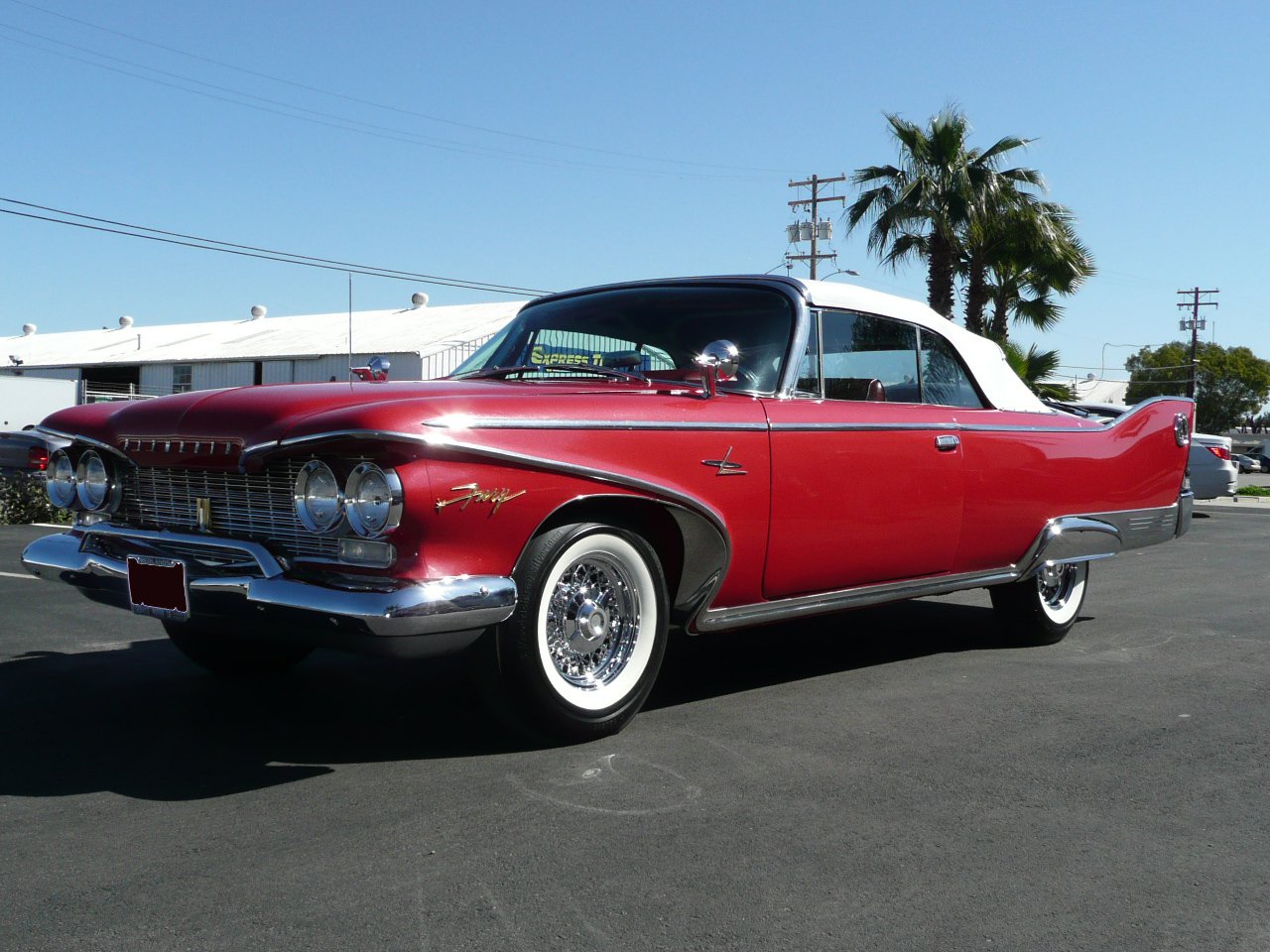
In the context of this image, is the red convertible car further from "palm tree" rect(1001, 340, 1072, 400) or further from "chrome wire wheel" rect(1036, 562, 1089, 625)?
"palm tree" rect(1001, 340, 1072, 400)

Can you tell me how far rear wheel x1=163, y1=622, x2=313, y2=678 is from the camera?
504cm

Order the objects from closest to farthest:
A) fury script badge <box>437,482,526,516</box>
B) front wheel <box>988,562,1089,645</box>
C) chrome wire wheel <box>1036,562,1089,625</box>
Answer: fury script badge <box>437,482,526,516</box> < front wheel <box>988,562,1089,645</box> < chrome wire wheel <box>1036,562,1089,625</box>

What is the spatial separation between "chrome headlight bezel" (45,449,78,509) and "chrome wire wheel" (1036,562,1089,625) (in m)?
4.57

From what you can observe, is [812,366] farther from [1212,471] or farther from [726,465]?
[1212,471]

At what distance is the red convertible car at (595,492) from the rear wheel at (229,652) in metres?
0.01

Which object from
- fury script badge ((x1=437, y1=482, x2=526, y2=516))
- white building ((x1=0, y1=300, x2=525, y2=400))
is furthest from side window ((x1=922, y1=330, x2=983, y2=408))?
white building ((x1=0, y1=300, x2=525, y2=400))

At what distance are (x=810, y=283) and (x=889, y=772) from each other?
89.6 inches

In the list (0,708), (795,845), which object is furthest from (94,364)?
(795,845)

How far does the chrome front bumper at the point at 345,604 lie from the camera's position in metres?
3.50

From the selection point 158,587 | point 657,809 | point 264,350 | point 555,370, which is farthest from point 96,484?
point 264,350

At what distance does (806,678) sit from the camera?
212 inches

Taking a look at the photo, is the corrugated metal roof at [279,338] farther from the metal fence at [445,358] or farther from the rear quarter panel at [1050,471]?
the rear quarter panel at [1050,471]

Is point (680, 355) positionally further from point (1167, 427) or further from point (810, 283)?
point (1167, 427)

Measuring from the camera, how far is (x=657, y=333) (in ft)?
17.4
